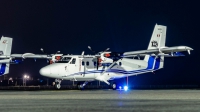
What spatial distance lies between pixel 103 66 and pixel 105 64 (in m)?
0.42

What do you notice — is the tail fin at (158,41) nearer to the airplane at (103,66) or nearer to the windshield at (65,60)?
the airplane at (103,66)

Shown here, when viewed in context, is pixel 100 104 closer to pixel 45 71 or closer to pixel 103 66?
pixel 45 71

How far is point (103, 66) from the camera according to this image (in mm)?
51906

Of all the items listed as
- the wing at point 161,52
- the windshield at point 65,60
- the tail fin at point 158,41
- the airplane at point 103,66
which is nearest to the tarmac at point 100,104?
the airplane at point 103,66

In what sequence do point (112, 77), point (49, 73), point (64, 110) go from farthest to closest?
point (112, 77)
point (49, 73)
point (64, 110)

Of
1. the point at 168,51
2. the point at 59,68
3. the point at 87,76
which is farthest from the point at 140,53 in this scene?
the point at 59,68

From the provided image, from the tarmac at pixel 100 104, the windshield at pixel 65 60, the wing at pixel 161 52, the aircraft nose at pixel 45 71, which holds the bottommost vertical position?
the tarmac at pixel 100 104

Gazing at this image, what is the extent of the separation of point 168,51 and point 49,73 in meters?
15.2

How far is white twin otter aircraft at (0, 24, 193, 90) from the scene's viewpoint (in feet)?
164

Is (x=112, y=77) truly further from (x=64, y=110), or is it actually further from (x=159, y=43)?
(x=64, y=110)

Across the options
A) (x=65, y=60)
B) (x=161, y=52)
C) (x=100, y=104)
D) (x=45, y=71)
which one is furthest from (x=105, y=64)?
(x=100, y=104)

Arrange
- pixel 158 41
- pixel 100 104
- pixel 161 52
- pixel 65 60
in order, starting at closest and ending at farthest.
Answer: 1. pixel 100 104
2. pixel 65 60
3. pixel 161 52
4. pixel 158 41

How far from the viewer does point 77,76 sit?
167ft

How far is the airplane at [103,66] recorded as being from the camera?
49719 millimetres
